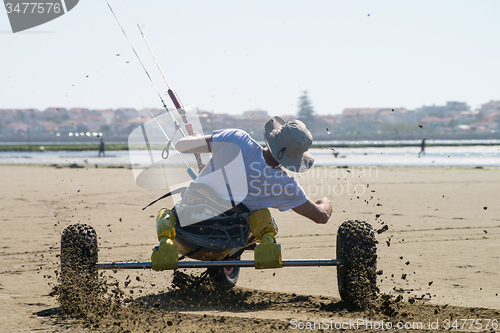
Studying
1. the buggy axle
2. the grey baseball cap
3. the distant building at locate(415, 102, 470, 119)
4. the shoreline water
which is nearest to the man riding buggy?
the grey baseball cap

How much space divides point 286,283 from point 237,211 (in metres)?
1.51

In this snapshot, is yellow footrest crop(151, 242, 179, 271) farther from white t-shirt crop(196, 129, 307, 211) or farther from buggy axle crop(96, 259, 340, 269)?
white t-shirt crop(196, 129, 307, 211)

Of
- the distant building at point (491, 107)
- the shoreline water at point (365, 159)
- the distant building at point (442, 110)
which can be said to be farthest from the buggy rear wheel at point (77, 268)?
the distant building at point (491, 107)

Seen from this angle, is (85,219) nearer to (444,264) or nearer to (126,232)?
(126,232)

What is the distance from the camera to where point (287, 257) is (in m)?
6.06

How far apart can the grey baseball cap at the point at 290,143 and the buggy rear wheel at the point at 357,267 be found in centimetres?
74

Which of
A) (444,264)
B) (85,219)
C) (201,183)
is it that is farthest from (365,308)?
(85,219)

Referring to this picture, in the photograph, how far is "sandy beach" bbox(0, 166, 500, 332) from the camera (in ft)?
12.6

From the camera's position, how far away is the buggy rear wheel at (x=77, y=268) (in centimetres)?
395

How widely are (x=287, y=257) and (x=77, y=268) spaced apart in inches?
109

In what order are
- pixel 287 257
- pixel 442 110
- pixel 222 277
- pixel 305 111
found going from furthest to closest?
pixel 442 110 → pixel 305 111 → pixel 287 257 → pixel 222 277

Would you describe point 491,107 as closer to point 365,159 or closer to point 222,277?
point 365,159

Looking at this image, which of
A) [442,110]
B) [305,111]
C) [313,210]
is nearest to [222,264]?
[313,210]

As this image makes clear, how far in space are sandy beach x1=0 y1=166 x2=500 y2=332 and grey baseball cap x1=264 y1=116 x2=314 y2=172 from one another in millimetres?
1189
